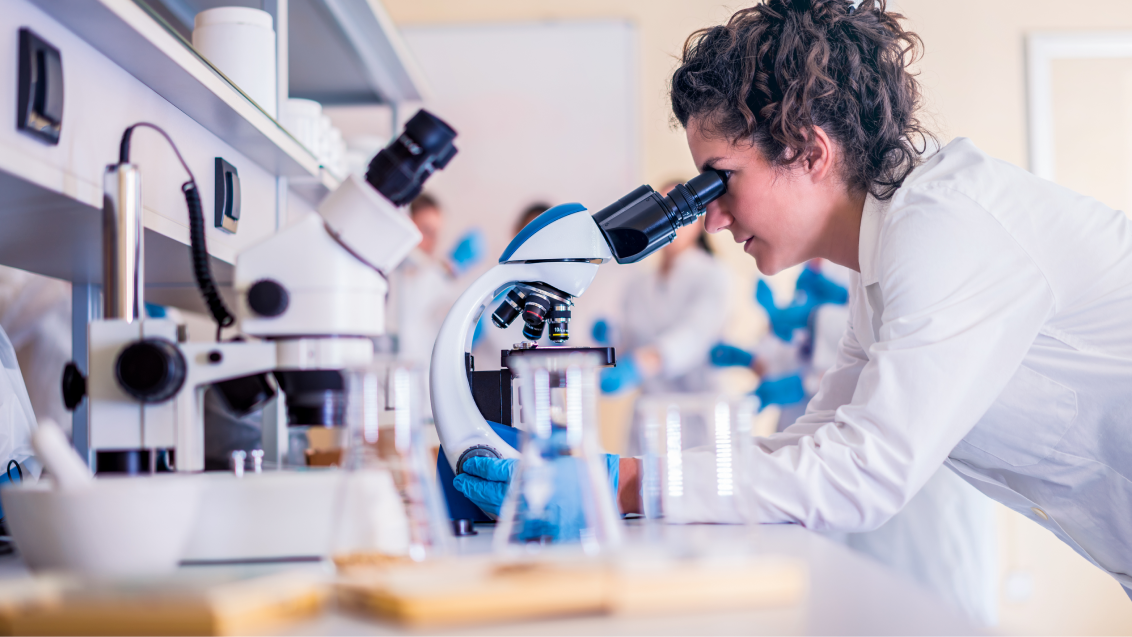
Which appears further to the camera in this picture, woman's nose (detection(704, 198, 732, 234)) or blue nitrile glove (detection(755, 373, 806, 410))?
blue nitrile glove (detection(755, 373, 806, 410))

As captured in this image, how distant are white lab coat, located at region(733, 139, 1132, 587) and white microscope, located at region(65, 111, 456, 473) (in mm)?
407

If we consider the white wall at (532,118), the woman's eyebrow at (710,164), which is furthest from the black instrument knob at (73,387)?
the white wall at (532,118)

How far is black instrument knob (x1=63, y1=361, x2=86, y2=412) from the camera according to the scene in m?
0.71

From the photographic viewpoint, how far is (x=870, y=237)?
1.10 metres

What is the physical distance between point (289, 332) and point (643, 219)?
1.77 feet

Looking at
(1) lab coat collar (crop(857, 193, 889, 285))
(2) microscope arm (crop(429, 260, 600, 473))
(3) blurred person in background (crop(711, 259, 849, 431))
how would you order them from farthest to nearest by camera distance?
(3) blurred person in background (crop(711, 259, 849, 431)) < (1) lab coat collar (crop(857, 193, 889, 285)) < (2) microscope arm (crop(429, 260, 600, 473))

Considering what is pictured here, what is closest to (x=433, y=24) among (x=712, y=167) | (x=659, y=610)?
(x=712, y=167)

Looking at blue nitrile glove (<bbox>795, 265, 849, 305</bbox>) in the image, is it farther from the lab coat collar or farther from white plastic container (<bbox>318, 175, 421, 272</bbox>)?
white plastic container (<bbox>318, 175, 421, 272</bbox>)

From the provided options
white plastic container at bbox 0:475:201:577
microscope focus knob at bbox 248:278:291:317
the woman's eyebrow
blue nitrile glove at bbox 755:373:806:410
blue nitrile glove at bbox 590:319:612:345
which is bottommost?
blue nitrile glove at bbox 755:373:806:410

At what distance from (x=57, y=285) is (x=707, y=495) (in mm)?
1811

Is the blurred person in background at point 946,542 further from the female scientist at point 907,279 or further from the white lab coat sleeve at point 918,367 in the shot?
the white lab coat sleeve at point 918,367

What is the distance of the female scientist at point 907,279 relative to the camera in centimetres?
84

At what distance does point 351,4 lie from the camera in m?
1.85

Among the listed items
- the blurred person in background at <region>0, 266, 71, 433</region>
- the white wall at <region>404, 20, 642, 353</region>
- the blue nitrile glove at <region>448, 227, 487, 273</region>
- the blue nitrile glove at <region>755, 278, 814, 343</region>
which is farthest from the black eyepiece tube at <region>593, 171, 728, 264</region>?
the white wall at <region>404, 20, 642, 353</region>
